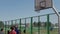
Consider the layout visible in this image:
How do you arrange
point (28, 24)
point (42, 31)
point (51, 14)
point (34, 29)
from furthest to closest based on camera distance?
point (28, 24) → point (34, 29) → point (42, 31) → point (51, 14)

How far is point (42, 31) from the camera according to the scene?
1137cm

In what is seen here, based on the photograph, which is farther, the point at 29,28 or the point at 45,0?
the point at 29,28

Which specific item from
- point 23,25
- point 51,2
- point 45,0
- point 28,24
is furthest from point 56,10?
point 23,25

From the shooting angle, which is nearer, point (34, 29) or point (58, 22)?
point (58, 22)

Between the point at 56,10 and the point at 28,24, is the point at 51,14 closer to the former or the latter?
the point at 56,10

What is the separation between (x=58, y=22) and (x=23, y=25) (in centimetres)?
558

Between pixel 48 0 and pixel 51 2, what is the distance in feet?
1.75

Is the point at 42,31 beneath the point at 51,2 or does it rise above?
beneath

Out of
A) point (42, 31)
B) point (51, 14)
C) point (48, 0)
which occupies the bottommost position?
point (42, 31)

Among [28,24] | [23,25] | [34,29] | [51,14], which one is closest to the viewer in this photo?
[51,14]

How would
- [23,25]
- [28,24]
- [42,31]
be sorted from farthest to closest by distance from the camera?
[23,25] → [28,24] → [42,31]

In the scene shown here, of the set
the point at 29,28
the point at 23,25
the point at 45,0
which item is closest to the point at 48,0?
the point at 45,0

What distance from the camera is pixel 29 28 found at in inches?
502

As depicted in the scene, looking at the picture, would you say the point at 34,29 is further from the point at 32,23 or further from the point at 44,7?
the point at 44,7
